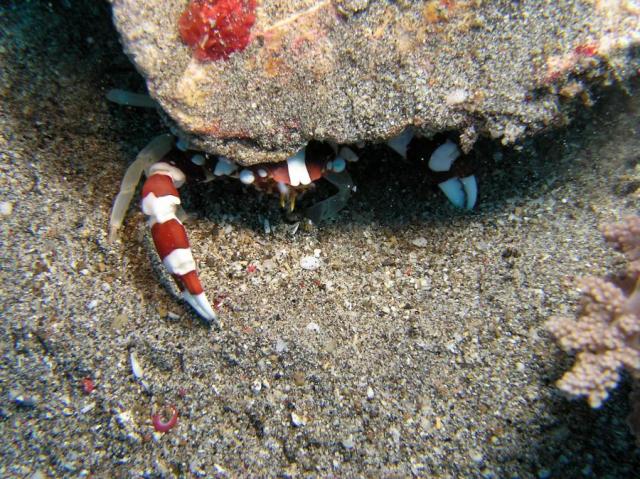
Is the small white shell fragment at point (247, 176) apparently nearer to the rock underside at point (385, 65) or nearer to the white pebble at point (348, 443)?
the rock underside at point (385, 65)

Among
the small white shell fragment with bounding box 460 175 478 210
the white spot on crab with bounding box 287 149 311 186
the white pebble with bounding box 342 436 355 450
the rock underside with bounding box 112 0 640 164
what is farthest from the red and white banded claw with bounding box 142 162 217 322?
the small white shell fragment with bounding box 460 175 478 210

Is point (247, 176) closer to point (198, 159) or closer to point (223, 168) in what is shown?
point (223, 168)

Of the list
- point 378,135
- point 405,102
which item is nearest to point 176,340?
point 378,135

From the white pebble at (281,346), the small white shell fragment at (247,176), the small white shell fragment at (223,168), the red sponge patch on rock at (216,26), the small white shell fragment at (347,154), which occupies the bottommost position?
the white pebble at (281,346)

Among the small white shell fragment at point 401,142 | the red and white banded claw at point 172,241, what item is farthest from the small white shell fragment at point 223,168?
the small white shell fragment at point 401,142

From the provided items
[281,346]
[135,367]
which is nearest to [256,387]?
[281,346]

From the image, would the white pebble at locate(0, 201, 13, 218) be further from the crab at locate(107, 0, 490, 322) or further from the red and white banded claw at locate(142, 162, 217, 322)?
the crab at locate(107, 0, 490, 322)
